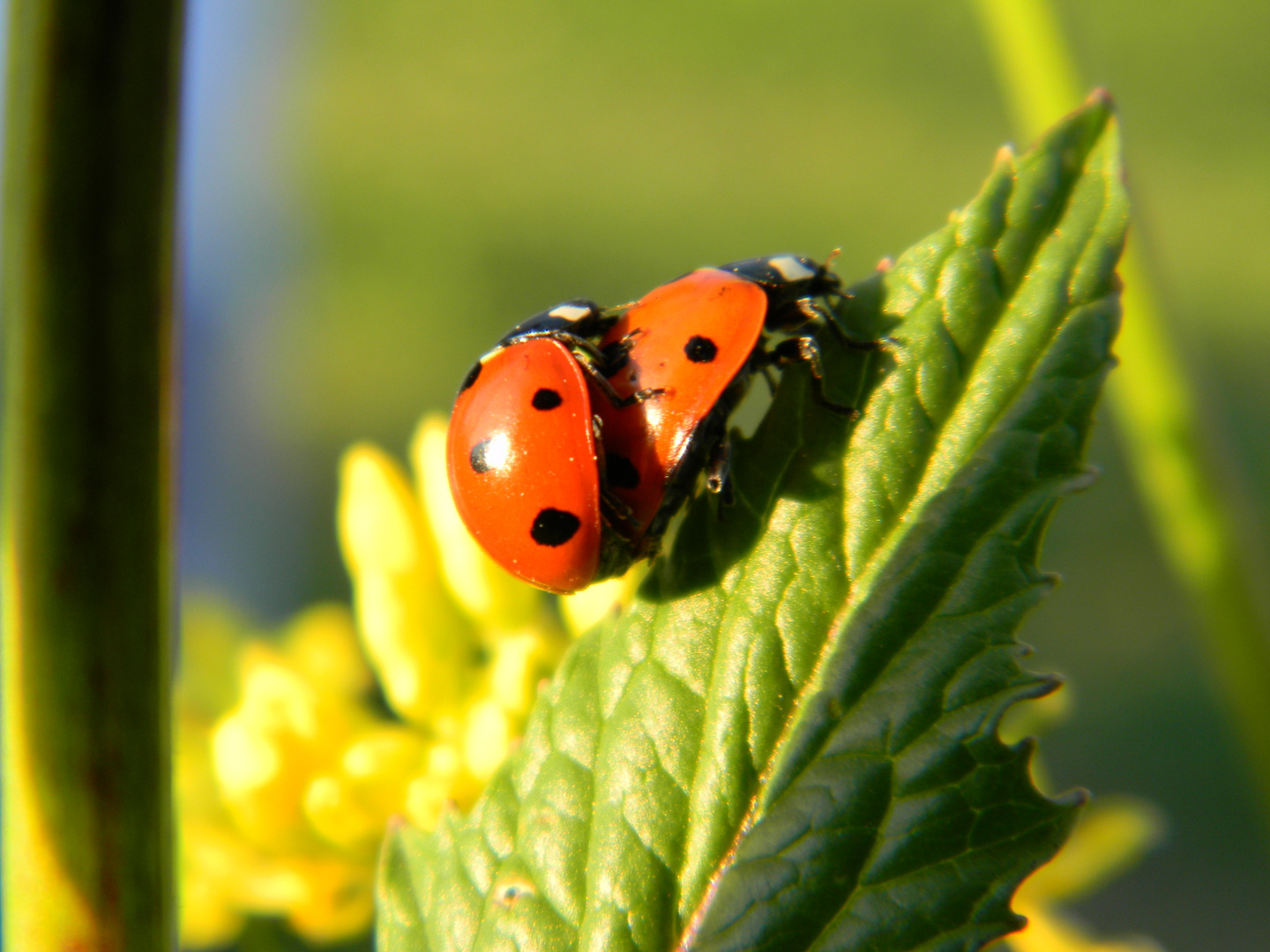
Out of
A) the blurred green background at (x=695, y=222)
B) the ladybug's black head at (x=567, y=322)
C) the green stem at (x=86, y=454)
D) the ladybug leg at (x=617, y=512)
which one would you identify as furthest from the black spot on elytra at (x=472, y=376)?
the blurred green background at (x=695, y=222)

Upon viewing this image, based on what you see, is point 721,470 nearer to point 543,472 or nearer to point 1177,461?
point 543,472

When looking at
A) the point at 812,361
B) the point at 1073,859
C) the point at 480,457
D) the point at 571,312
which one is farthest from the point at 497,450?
the point at 1073,859

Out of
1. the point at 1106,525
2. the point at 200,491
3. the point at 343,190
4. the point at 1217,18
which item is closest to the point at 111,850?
the point at 1106,525

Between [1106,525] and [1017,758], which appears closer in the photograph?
[1017,758]

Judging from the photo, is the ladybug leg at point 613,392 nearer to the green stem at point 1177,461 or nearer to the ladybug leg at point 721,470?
the ladybug leg at point 721,470

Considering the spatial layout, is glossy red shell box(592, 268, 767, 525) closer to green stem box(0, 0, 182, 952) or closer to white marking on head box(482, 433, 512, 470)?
white marking on head box(482, 433, 512, 470)

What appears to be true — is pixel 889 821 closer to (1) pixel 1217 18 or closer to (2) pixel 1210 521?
(2) pixel 1210 521
